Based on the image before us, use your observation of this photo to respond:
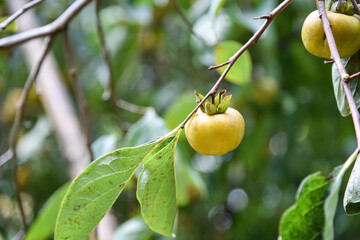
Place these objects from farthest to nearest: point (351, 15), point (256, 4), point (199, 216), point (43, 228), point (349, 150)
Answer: point (199, 216) < point (349, 150) < point (256, 4) < point (43, 228) < point (351, 15)

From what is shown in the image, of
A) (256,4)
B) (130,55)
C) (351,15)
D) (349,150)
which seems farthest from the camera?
(349,150)

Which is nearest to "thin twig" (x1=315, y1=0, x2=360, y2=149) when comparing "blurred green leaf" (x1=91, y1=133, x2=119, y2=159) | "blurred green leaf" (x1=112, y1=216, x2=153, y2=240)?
"blurred green leaf" (x1=91, y1=133, x2=119, y2=159)

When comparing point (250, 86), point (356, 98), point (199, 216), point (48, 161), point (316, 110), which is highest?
point (356, 98)

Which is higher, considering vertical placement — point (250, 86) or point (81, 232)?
point (81, 232)

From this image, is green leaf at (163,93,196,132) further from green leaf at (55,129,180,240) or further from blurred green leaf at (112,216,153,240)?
green leaf at (55,129,180,240)

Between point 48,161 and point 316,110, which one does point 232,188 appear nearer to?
point 316,110

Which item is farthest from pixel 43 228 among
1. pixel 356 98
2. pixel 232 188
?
pixel 232 188

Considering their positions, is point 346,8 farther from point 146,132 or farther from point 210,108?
point 146,132
